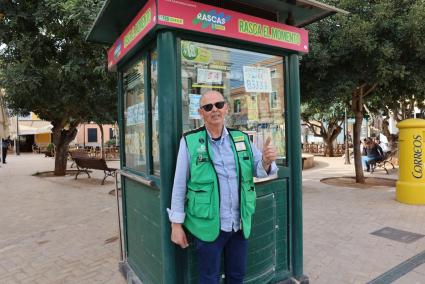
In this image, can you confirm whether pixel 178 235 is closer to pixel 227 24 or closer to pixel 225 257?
pixel 225 257

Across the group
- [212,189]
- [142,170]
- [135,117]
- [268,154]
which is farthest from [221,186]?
[135,117]

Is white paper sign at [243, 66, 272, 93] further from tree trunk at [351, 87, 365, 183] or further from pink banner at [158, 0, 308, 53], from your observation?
tree trunk at [351, 87, 365, 183]

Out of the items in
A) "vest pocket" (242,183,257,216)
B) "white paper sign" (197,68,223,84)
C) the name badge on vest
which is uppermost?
"white paper sign" (197,68,223,84)

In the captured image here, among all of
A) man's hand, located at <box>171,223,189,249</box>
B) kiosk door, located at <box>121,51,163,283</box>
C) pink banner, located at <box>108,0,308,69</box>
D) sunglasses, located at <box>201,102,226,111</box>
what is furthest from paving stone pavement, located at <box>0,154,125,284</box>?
pink banner, located at <box>108,0,308,69</box>

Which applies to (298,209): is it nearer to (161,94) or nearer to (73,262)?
(161,94)

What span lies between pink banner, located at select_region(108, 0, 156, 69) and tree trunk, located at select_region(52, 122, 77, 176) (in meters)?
10.5

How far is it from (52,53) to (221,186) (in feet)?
23.9

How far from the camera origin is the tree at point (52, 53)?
6621 millimetres

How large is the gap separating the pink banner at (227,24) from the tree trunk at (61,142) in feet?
38.8

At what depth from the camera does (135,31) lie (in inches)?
118

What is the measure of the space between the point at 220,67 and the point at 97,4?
3.74 m

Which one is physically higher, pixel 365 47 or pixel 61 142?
pixel 365 47

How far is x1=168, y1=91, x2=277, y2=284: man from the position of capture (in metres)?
2.38

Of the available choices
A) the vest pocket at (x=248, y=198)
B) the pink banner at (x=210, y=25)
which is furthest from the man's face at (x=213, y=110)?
the pink banner at (x=210, y=25)
